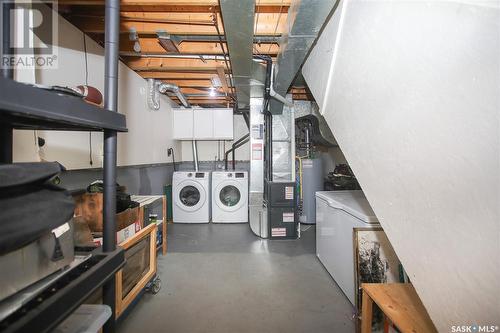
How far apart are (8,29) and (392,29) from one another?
123cm

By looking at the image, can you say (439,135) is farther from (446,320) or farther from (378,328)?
(378,328)

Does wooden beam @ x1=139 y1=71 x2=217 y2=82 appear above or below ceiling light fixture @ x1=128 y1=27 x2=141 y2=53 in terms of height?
above

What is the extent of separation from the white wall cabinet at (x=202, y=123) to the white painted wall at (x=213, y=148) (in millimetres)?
611

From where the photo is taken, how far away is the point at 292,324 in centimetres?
144

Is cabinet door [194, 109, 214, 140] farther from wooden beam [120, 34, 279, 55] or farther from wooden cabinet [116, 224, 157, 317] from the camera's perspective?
wooden cabinet [116, 224, 157, 317]

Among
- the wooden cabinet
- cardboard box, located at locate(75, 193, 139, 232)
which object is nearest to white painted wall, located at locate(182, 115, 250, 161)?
the wooden cabinet

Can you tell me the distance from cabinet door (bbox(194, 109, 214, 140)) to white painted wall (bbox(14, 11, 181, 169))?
0.73 meters

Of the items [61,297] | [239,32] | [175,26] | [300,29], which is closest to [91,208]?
[61,297]

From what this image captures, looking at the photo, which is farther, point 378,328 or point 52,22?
point 52,22

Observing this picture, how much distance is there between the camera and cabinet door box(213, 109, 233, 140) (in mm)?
3887

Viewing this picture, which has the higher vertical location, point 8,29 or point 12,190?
point 8,29

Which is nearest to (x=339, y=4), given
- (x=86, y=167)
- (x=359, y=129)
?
(x=359, y=129)

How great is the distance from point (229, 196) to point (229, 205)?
0.57ft

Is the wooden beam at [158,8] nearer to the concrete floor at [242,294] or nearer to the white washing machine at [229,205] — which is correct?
the concrete floor at [242,294]
